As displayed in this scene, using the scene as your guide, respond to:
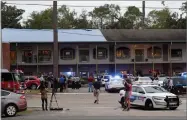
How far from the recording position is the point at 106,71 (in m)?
64.2

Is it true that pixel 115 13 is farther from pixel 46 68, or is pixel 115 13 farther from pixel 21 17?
pixel 46 68

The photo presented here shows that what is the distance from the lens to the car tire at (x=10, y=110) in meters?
20.5

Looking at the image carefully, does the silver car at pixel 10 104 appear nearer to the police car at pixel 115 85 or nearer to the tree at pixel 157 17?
the police car at pixel 115 85

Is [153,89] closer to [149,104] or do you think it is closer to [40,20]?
[149,104]

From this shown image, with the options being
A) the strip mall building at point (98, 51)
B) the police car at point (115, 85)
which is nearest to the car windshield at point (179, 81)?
the police car at point (115, 85)

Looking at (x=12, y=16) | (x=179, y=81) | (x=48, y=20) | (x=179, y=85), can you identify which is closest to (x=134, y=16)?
(x=48, y=20)

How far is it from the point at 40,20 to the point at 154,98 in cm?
6934

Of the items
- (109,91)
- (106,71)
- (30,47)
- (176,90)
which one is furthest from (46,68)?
(176,90)

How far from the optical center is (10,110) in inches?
808

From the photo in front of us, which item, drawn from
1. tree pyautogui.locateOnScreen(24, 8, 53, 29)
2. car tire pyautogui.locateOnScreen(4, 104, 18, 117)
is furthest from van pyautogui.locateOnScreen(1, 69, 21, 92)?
tree pyautogui.locateOnScreen(24, 8, 53, 29)

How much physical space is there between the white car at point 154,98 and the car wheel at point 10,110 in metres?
7.41

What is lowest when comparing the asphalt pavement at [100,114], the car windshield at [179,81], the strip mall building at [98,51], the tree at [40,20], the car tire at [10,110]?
the asphalt pavement at [100,114]

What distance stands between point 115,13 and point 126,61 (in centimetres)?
3561

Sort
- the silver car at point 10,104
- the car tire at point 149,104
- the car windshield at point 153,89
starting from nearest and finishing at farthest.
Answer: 1. the silver car at point 10,104
2. the car tire at point 149,104
3. the car windshield at point 153,89
